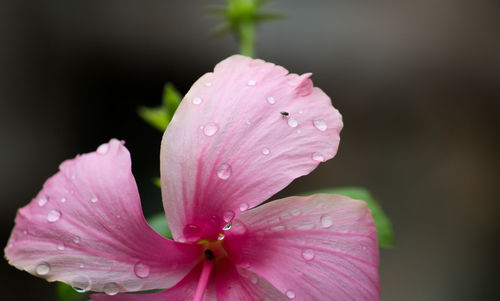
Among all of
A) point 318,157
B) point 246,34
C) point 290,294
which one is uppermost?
point 246,34

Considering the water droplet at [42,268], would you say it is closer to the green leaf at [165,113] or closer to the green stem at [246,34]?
the green leaf at [165,113]

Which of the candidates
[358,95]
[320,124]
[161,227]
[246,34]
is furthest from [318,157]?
[358,95]

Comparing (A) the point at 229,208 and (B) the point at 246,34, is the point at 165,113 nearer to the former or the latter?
(B) the point at 246,34

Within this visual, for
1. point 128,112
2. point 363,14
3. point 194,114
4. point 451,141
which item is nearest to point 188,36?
point 128,112

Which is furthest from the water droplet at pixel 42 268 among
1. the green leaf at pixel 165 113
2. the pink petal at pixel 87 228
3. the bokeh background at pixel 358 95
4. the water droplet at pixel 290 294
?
the bokeh background at pixel 358 95

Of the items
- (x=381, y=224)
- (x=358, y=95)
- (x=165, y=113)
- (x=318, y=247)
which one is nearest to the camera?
(x=318, y=247)

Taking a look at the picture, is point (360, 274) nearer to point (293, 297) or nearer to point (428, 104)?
point (293, 297)
